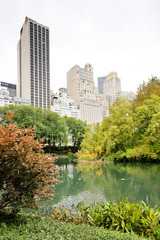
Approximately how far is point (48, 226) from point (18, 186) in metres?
1.08

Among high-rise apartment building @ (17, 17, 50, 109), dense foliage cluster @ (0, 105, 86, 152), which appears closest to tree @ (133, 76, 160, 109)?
dense foliage cluster @ (0, 105, 86, 152)

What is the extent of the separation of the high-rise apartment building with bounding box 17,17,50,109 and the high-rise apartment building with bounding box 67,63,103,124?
47.7ft

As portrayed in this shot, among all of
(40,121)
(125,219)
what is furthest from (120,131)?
(125,219)

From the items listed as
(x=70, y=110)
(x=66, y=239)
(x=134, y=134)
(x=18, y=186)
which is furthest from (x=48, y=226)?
(x=70, y=110)

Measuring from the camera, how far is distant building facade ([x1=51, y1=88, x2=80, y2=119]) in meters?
84.9

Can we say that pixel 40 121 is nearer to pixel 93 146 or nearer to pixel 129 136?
pixel 93 146

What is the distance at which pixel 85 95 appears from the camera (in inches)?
3691

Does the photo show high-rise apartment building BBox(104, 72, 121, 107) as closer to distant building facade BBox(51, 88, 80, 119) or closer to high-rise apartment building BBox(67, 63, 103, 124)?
high-rise apartment building BBox(67, 63, 103, 124)

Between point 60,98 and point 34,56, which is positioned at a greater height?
point 34,56

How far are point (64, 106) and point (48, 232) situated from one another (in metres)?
83.9

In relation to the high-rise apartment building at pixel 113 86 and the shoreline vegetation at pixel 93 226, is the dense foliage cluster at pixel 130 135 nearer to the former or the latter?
the shoreline vegetation at pixel 93 226

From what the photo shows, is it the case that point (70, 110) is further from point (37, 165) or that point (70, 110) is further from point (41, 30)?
point (37, 165)

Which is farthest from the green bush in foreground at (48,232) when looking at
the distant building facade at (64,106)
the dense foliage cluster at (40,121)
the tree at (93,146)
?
the distant building facade at (64,106)

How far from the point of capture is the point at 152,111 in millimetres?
18578
